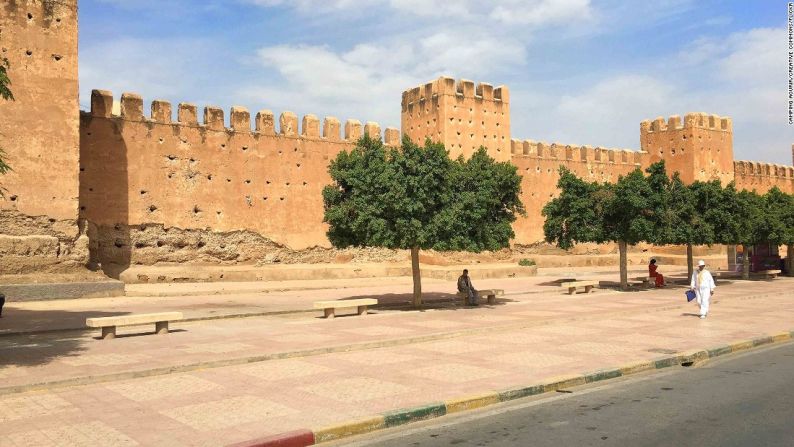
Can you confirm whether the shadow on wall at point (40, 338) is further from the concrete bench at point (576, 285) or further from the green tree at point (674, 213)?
the green tree at point (674, 213)

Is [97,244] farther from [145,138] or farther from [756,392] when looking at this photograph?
[756,392]

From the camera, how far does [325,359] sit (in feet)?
30.2

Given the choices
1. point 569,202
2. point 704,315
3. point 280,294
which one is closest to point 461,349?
point 704,315

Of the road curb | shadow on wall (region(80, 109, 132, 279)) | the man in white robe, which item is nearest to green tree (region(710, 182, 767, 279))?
the man in white robe

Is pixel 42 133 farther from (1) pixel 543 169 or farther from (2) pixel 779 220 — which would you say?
(2) pixel 779 220

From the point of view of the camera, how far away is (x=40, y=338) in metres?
11.2

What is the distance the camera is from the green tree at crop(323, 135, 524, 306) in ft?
50.7

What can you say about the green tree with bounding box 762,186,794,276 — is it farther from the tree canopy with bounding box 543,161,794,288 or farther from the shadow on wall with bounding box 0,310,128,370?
the shadow on wall with bounding box 0,310,128,370

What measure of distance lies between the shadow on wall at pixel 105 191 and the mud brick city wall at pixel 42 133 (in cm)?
223

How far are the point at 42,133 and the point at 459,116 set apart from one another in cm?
1707

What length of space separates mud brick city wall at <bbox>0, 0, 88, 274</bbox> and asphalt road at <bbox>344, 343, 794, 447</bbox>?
16.2 metres

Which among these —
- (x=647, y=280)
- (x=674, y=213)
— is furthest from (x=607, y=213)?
(x=647, y=280)

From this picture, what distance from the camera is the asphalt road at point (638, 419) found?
18.2ft

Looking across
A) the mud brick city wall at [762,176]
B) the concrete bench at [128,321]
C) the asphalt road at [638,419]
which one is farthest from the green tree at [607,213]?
the mud brick city wall at [762,176]
